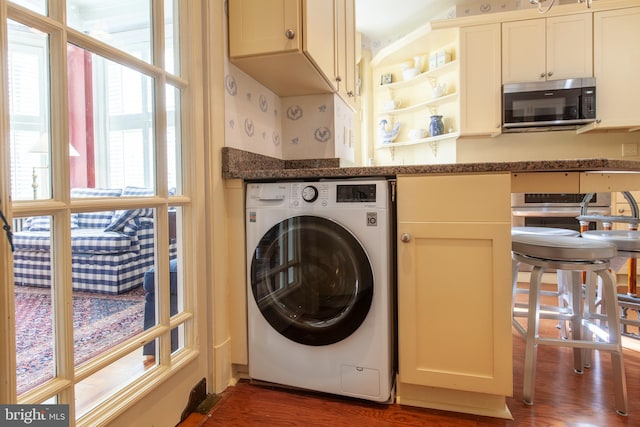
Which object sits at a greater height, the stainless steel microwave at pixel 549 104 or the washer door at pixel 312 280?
the stainless steel microwave at pixel 549 104

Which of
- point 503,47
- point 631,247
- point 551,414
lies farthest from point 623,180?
point 503,47

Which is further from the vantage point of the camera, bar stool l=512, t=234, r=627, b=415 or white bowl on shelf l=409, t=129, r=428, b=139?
white bowl on shelf l=409, t=129, r=428, b=139

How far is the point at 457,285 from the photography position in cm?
125

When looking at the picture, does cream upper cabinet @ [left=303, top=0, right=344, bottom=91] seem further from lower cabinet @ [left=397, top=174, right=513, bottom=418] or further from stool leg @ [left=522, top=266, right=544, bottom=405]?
stool leg @ [left=522, top=266, right=544, bottom=405]

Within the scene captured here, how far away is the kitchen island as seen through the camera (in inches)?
47.4

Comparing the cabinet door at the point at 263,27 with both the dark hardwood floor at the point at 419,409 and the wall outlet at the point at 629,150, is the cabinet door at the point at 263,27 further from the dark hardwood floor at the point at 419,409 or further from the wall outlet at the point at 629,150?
the wall outlet at the point at 629,150

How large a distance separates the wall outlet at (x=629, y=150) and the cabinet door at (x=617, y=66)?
320 millimetres

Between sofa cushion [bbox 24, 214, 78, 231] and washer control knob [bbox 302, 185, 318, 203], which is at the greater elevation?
washer control knob [bbox 302, 185, 318, 203]

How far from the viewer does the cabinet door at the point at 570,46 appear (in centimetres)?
284

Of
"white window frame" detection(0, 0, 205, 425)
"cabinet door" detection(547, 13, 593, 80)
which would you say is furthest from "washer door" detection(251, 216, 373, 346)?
"cabinet door" detection(547, 13, 593, 80)

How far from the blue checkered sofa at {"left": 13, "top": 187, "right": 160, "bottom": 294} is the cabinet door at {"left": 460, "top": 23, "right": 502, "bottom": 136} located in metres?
2.86

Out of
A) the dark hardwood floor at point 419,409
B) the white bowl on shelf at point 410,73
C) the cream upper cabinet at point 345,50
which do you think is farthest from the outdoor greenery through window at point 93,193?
the white bowl on shelf at point 410,73

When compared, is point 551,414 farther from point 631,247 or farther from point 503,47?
point 503,47

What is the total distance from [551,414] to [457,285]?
0.60 meters
